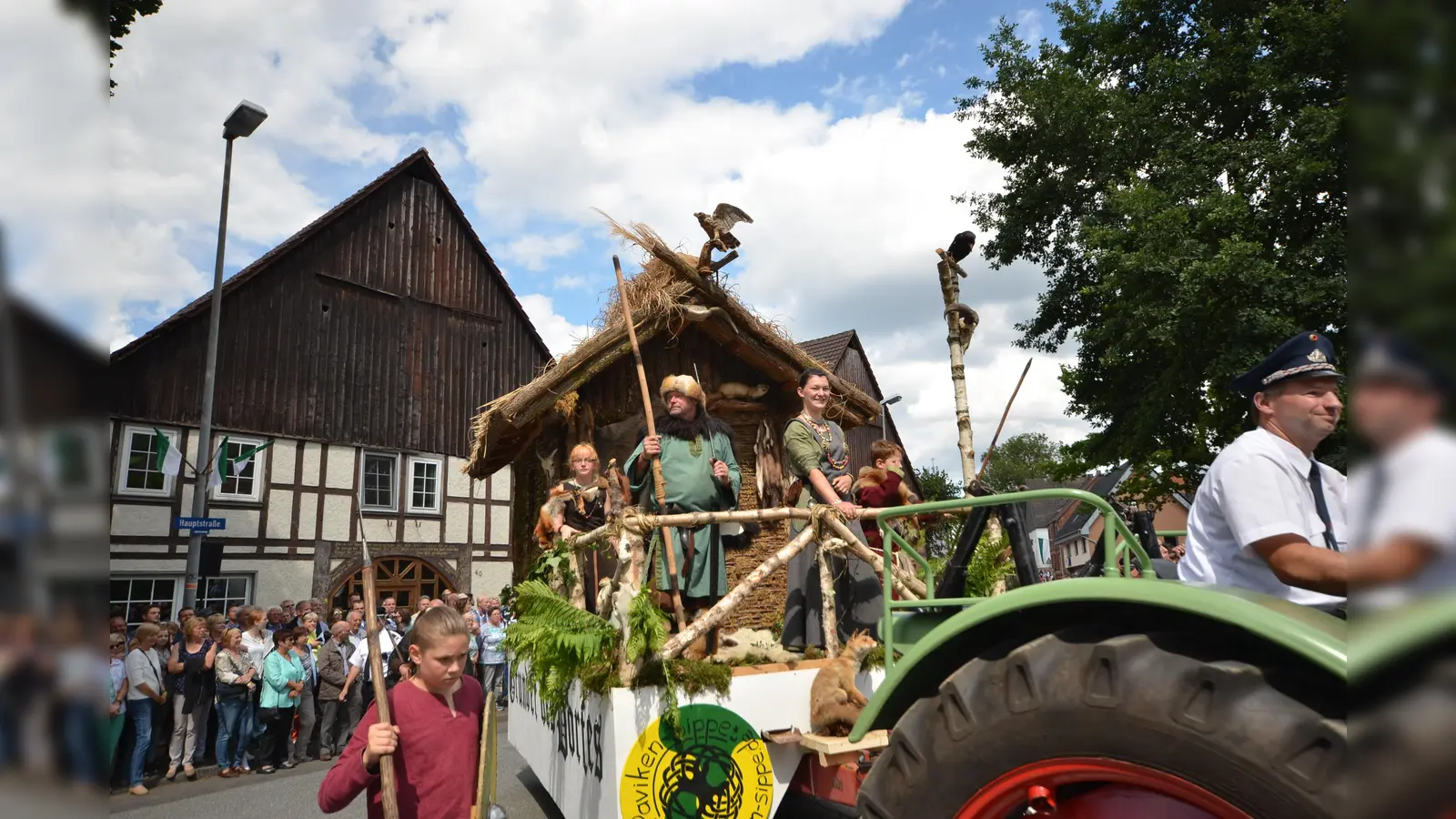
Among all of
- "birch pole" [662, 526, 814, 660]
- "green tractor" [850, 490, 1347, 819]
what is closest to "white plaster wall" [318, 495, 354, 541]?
"birch pole" [662, 526, 814, 660]

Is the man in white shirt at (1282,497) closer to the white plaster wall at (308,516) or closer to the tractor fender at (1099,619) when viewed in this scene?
the tractor fender at (1099,619)

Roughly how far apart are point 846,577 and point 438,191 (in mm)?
21138

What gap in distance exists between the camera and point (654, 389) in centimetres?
891

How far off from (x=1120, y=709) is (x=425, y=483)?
21.0 m

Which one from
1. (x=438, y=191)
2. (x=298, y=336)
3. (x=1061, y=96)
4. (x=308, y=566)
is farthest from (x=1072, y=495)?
(x=438, y=191)

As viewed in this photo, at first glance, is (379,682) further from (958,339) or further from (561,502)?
(958,339)

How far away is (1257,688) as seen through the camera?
4.84 feet

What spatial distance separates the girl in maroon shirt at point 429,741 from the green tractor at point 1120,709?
1834 mm

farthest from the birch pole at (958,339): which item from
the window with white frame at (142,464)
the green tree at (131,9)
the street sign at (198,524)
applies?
the window with white frame at (142,464)

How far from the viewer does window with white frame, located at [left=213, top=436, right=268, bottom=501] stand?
17.5 metres

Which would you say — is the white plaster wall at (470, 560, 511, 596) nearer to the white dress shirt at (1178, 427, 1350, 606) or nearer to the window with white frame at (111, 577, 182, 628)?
the window with white frame at (111, 577, 182, 628)

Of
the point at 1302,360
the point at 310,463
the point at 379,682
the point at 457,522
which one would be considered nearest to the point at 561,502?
the point at 379,682

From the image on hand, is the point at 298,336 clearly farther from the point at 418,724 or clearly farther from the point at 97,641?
the point at 97,641

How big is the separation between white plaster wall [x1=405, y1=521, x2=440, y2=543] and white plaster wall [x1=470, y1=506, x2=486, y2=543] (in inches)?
33.4
